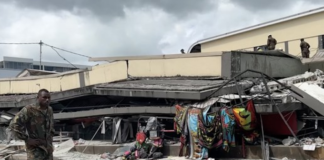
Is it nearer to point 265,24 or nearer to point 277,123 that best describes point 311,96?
point 277,123

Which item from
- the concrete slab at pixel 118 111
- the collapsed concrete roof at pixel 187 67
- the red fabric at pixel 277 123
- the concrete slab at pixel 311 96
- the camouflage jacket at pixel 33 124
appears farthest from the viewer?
the collapsed concrete roof at pixel 187 67

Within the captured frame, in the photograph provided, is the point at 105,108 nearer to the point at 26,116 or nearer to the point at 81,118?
the point at 81,118

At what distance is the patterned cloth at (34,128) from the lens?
488cm

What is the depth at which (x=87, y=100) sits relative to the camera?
1287cm

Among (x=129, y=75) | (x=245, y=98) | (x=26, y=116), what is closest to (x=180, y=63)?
(x=129, y=75)

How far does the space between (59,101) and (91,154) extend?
11.5 feet

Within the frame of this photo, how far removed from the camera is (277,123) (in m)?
9.25

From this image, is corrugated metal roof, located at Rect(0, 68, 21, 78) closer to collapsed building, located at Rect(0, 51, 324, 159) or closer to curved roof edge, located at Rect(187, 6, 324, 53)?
curved roof edge, located at Rect(187, 6, 324, 53)

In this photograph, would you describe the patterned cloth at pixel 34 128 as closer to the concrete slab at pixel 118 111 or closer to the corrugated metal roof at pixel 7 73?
the concrete slab at pixel 118 111

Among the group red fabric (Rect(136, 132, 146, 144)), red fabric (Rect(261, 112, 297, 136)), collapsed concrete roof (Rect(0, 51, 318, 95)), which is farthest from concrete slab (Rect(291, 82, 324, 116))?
red fabric (Rect(136, 132, 146, 144))

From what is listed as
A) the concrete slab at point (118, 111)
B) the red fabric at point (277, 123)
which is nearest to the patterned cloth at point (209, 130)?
the concrete slab at point (118, 111)

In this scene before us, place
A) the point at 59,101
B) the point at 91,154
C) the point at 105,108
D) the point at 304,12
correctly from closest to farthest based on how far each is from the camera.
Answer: the point at 91,154
the point at 105,108
the point at 59,101
the point at 304,12

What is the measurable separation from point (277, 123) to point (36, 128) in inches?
252

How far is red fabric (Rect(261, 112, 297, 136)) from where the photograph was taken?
9156mm
